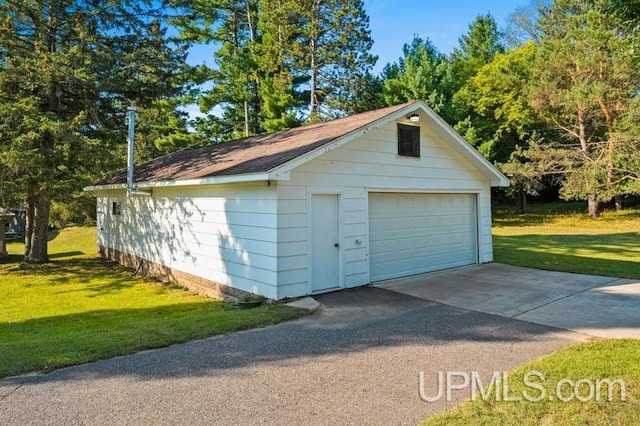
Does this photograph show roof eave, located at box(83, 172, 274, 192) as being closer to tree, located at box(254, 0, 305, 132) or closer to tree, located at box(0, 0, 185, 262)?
tree, located at box(0, 0, 185, 262)

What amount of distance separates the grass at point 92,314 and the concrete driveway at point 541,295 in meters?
3.08

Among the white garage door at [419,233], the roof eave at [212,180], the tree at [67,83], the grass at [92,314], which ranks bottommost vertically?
the grass at [92,314]

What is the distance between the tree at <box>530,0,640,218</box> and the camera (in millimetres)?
24250

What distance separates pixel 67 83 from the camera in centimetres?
1232

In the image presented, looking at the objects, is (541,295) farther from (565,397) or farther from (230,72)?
(230,72)

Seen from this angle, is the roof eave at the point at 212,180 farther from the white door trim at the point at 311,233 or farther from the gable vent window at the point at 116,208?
the gable vent window at the point at 116,208

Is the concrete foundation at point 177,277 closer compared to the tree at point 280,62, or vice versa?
the concrete foundation at point 177,277

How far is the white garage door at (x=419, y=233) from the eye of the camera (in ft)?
29.7

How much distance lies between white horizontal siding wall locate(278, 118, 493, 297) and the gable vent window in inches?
347

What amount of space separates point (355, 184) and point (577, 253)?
9534 mm

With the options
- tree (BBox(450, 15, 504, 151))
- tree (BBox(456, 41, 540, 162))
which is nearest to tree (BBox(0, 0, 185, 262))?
tree (BBox(456, 41, 540, 162))

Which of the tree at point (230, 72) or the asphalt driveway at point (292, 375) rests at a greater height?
the tree at point (230, 72)

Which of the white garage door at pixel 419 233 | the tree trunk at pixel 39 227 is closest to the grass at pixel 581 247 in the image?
the white garage door at pixel 419 233

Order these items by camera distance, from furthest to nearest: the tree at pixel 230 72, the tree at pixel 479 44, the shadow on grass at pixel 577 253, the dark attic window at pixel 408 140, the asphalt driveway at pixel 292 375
Result: 1. the tree at pixel 479 44
2. the tree at pixel 230 72
3. the shadow on grass at pixel 577 253
4. the dark attic window at pixel 408 140
5. the asphalt driveway at pixel 292 375
